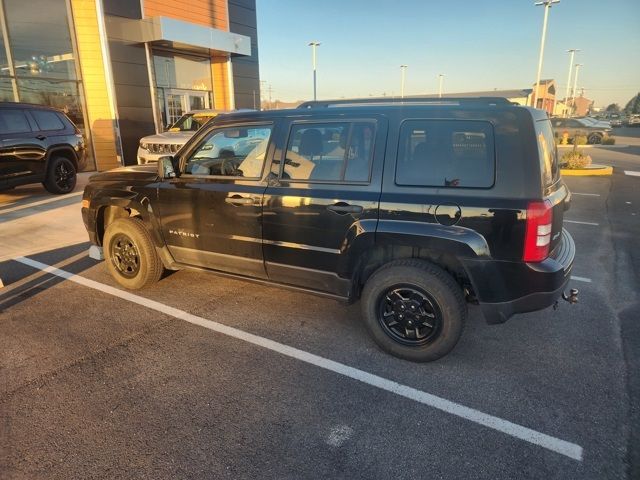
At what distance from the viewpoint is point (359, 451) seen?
8.40 ft

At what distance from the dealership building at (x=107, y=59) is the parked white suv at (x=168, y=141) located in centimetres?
401

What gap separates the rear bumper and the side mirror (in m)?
2.89

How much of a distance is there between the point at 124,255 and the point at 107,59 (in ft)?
37.3

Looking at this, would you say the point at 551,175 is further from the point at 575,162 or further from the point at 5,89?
the point at 5,89

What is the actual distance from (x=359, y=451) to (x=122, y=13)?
1529 centimetres

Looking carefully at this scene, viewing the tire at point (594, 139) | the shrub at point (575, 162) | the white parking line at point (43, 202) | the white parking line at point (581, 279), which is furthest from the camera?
the tire at point (594, 139)

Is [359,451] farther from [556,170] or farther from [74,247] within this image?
[74,247]

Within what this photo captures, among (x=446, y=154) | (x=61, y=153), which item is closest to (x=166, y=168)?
(x=446, y=154)

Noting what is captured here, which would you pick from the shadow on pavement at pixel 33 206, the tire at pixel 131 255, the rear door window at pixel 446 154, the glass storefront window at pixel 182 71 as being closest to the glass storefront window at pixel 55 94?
the glass storefront window at pixel 182 71

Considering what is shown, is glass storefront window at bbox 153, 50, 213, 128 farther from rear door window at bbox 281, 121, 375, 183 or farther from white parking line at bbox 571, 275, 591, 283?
white parking line at bbox 571, 275, 591, 283

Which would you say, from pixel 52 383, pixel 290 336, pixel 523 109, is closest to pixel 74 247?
pixel 52 383

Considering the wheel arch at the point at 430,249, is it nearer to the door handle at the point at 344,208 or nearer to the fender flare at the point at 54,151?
the door handle at the point at 344,208

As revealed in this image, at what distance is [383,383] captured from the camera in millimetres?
3225

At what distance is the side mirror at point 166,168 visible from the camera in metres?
4.34
